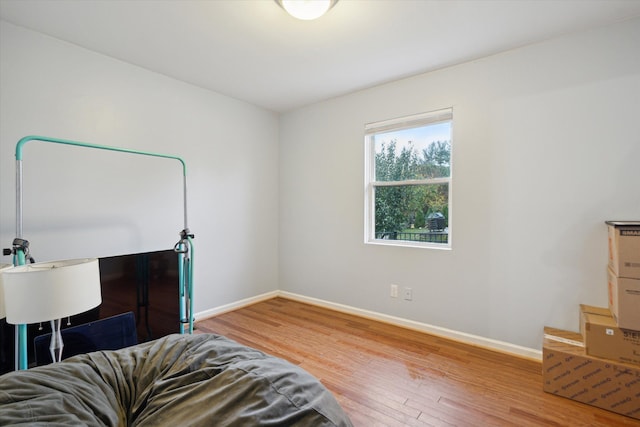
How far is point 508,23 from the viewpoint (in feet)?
7.01

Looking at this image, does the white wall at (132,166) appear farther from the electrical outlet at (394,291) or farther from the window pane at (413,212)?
the electrical outlet at (394,291)

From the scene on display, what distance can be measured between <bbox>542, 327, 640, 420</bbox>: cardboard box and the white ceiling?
2.25 meters

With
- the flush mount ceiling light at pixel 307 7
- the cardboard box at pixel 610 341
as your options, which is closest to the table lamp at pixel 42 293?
the flush mount ceiling light at pixel 307 7

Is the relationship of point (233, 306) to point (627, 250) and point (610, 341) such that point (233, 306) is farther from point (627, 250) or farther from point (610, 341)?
point (627, 250)

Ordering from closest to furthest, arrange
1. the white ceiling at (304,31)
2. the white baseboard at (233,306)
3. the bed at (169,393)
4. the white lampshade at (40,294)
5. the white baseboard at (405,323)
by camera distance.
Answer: the bed at (169,393) → the white lampshade at (40,294) → the white ceiling at (304,31) → the white baseboard at (405,323) → the white baseboard at (233,306)

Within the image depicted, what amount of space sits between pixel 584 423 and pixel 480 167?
1.85 meters

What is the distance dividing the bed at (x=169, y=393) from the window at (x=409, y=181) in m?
2.22

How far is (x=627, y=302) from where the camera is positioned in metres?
1.79

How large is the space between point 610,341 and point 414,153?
6.74ft

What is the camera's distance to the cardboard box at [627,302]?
5.81 ft

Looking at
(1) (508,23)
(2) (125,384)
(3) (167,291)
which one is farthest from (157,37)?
(1) (508,23)

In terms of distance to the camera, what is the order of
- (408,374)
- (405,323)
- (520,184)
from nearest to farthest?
1. (408,374)
2. (520,184)
3. (405,323)

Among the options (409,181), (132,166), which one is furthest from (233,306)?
(409,181)

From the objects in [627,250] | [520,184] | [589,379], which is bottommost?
[589,379]
